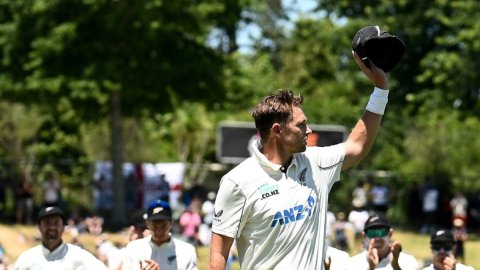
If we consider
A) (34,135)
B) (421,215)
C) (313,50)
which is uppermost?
(313,50)

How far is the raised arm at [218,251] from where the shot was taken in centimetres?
642

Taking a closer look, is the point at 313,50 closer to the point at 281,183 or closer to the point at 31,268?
the point at 31,268

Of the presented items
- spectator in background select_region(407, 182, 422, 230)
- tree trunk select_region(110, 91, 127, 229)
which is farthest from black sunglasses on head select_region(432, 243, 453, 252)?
spectator in background select_region(407, 182, 422, 230)

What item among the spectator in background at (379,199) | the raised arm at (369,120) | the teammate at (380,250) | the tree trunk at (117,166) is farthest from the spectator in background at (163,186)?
the raised arm at (369,120)

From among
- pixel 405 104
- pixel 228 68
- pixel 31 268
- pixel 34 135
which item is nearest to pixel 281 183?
pixel 31 268

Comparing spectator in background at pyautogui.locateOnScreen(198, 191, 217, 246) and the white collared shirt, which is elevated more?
spectator in background at pyautogui.locateOnScreen(198, 191, 217, 246)

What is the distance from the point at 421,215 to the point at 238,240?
3168 cm

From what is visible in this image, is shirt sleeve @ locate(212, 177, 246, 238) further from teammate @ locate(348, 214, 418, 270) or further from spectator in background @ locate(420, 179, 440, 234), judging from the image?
spectator in background @ locate(420, 179, 440, 234)

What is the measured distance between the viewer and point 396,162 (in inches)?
1896

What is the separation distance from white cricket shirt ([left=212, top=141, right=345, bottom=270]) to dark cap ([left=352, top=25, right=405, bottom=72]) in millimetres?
681

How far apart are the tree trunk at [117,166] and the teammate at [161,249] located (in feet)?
69.1

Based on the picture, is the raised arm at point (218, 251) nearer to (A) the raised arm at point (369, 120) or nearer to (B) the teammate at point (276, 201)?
(B) the teammate at point (276, 201)

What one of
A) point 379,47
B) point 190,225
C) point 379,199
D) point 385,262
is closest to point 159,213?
point 385,262

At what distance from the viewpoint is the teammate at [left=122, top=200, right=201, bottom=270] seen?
10406 mm
